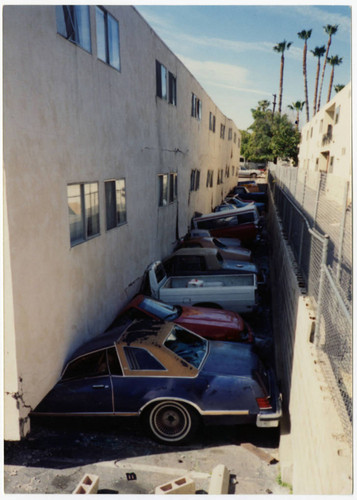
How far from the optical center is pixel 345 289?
4.44 metres

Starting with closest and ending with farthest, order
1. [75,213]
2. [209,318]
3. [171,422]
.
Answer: [171,422]
[75,213]
[209,318]

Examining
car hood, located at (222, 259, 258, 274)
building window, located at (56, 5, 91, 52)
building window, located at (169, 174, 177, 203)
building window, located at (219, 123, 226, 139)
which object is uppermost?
building window, located at (219, 123, 226, 139)

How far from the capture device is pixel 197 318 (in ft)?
23.9

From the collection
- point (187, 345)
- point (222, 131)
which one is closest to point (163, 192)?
point (187, 345)

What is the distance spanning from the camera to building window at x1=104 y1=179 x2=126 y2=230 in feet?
26.4

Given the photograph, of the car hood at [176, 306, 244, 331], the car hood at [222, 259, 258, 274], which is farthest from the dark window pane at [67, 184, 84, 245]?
the car hood at [222, 259, 258, 274]

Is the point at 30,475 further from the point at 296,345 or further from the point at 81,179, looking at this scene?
the point at 81,179

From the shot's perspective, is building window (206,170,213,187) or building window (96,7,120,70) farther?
building window (206,170,213,187)

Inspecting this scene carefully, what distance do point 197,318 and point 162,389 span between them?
2.28 metres

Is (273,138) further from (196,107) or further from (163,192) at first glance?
(163,192)

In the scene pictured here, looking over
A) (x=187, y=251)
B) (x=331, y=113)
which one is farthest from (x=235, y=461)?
(x=331, y=113)

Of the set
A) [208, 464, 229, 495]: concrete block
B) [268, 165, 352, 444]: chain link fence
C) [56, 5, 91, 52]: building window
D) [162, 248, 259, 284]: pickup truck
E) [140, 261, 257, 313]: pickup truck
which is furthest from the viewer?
[162, 248, 259, 284]: pickup truck

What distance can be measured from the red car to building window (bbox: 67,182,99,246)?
65.6 inches

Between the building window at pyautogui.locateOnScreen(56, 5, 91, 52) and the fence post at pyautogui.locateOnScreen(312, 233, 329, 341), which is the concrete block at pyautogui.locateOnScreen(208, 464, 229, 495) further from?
the building window at pyautogui.locateOnScreen(56, 5, 91, 52)
